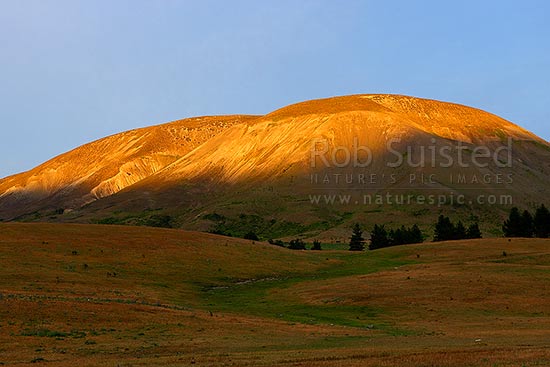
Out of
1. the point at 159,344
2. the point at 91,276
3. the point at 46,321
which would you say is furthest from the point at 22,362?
the point at 91,276

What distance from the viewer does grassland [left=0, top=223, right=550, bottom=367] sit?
30.8m

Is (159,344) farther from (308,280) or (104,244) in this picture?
(104,244)

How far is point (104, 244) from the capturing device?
258 feet

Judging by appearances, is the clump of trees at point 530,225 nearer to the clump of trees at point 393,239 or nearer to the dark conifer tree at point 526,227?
the dark conifer tree at point 526,227

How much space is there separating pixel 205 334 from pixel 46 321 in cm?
930

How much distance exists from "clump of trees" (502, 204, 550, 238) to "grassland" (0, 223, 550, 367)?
862 inches

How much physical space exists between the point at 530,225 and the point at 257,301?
73956 mm

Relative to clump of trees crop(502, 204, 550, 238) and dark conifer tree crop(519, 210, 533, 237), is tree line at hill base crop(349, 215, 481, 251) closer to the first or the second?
clump of trees crop(502, 204, 550, 238)

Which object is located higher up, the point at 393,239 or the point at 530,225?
the point at 530,225

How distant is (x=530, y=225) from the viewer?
380 ft

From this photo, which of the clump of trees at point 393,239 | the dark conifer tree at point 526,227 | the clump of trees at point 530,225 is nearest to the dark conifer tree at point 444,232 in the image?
the clump of trees at point 393,239

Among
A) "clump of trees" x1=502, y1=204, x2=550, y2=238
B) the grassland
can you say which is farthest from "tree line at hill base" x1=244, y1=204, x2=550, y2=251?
the grassland

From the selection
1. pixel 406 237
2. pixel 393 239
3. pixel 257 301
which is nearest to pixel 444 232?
pixel 406 237

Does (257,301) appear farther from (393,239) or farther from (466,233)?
(466,233)
